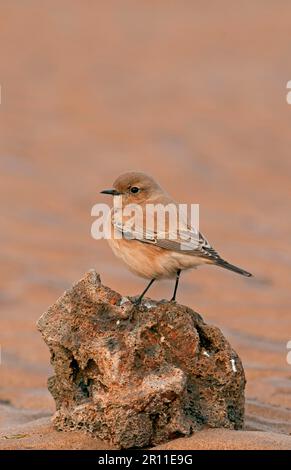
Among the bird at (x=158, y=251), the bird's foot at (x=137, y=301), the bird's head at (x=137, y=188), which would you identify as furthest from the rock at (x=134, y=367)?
the bird's head at (x=137, y=188)

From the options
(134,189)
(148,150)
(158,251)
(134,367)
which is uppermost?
(148,150)

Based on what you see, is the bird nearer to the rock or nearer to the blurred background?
the rock

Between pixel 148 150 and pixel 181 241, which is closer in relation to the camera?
pixel 181 241

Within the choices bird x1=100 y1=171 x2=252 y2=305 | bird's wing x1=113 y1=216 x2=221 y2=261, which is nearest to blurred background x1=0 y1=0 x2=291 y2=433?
bird x1=100 y1=171 x2=252 y2=305

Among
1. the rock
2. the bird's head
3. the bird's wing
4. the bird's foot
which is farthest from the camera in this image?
the bird's head

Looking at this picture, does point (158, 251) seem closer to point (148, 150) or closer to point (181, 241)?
point (181, 241)

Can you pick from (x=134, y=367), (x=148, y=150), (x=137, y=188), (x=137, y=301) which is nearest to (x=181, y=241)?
(x=137, y=301)
